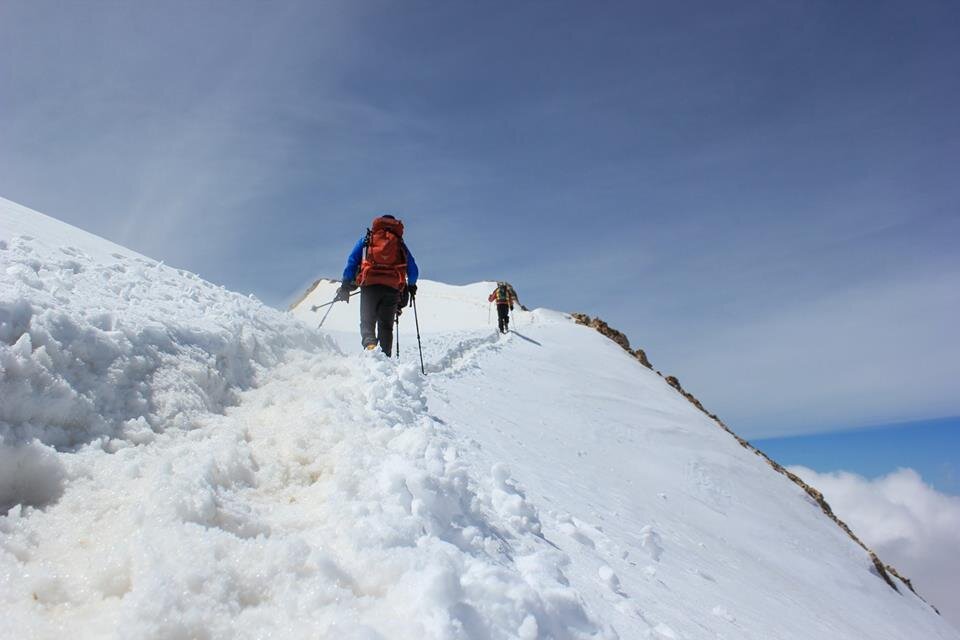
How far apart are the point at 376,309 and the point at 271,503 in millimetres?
4906

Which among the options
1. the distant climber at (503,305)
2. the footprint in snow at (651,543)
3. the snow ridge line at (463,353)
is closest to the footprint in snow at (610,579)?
the footprint in snow at (651,543)

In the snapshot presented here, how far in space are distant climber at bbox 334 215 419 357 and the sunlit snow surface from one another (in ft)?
4.17

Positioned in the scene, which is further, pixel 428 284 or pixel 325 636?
pixel 428 284

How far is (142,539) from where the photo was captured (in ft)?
8.39

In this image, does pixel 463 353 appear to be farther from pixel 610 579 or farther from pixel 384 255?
pixel 610 579

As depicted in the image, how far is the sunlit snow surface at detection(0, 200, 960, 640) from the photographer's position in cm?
240

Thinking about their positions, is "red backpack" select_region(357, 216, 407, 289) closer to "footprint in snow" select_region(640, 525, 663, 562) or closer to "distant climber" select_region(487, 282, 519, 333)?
"footprint in snow" select_region(640, 525, 663, 562)

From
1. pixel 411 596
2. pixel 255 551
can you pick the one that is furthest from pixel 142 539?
pixel 411 596

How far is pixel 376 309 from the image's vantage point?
26.6 ft

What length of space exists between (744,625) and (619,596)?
193 cm

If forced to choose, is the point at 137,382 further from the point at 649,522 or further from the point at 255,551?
the point at 649,522

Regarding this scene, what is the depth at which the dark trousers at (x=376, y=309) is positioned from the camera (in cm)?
803

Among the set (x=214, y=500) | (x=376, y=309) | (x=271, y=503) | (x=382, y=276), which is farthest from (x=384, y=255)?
(x=214, y=500)

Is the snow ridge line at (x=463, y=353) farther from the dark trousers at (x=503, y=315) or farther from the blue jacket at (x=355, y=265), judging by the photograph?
the blue jacket at (x=355, y=265)
